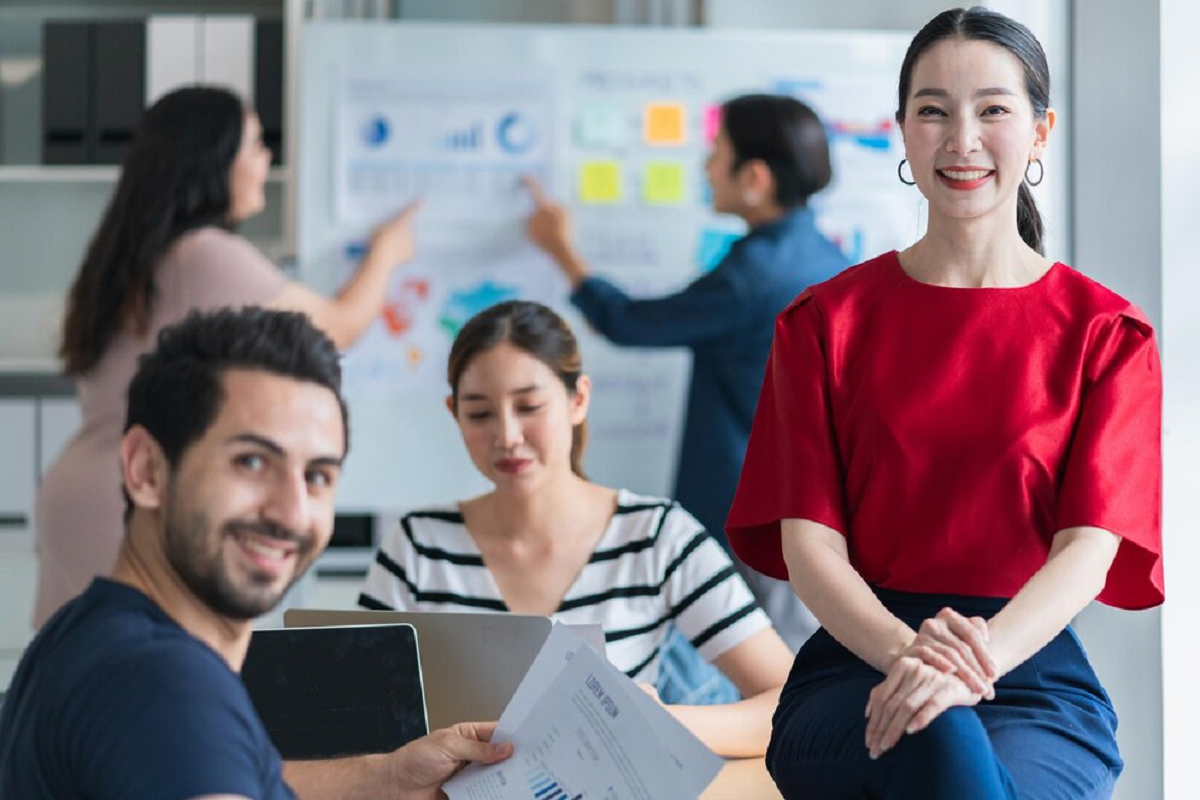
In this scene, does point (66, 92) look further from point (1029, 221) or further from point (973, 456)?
point (973, 456)

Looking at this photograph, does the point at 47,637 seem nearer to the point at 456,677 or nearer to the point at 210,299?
the point at 456,677

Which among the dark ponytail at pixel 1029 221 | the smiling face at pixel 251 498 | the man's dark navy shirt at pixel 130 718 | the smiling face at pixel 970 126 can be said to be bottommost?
the man's dark navy shirt at pixel 130 718

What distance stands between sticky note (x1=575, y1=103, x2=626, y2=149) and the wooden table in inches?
81.3

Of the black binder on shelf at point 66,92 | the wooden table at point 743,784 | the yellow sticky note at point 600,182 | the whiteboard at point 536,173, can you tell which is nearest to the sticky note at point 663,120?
the whiteboard at point 536,173

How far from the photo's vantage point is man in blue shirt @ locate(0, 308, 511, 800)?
66cm

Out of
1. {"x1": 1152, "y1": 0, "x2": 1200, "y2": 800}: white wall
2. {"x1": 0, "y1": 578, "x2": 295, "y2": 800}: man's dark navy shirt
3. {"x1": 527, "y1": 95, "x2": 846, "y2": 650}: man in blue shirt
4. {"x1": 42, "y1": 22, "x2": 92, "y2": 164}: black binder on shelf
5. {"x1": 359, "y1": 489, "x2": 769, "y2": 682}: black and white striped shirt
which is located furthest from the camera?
{"x1": 42, "y1": 22, "x2": 92, "y2": 164}: black binder on shelf

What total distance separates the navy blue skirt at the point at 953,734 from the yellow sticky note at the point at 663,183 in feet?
6.99

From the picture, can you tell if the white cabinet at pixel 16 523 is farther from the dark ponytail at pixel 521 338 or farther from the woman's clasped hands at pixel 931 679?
the woman's clasped hands at pixel 931 679

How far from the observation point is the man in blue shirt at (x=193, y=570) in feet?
2.16

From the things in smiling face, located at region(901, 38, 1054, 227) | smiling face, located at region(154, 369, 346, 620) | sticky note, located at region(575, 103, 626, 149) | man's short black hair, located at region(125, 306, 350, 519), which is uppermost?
sticky note, located at region(575, 103, 626, 149)

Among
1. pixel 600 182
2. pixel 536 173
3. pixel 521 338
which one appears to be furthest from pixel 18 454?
pixel 521 338

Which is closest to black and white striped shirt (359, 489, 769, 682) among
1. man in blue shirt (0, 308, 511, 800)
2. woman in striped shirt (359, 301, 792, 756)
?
woman in striped shirt (359, 301, 792, 756)

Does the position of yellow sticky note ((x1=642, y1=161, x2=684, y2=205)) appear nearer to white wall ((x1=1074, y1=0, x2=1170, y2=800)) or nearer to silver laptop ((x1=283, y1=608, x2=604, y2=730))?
white wall ((x1=1074, y1=0, x2=1170, y2=800))

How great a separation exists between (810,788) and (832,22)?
9.09 ft
